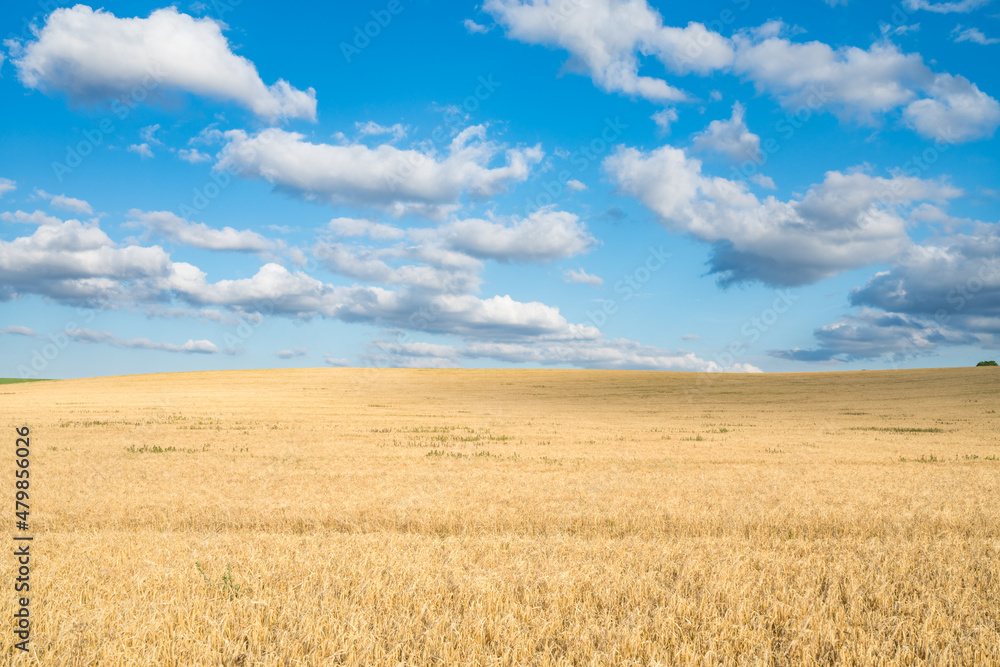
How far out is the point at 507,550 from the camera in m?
9.45

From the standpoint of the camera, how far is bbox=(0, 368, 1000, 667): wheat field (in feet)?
20.0

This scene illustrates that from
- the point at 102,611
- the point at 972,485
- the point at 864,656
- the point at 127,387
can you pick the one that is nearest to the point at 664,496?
the point at 864,656

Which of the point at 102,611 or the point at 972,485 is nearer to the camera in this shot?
the point at 102,611

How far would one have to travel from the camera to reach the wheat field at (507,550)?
6105 mm

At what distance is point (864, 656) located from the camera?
5855mm

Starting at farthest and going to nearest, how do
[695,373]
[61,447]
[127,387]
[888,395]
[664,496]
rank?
1. [695,373]
2. [127,387]
3. [888,395]
4. [61,447]
5. [664,496]

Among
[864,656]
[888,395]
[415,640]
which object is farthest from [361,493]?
[888,395]

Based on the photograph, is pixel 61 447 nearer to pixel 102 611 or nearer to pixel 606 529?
pixel 102 611

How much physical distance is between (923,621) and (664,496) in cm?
780

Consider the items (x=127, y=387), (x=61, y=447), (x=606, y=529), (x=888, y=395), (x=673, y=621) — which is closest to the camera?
(x=673, y=621)

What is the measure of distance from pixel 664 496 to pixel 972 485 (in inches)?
381

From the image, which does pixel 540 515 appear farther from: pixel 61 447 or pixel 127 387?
pixel 127 387

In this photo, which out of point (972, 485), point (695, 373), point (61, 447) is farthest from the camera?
point (695, 373)

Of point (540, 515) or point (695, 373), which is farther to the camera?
point (695, 373)
